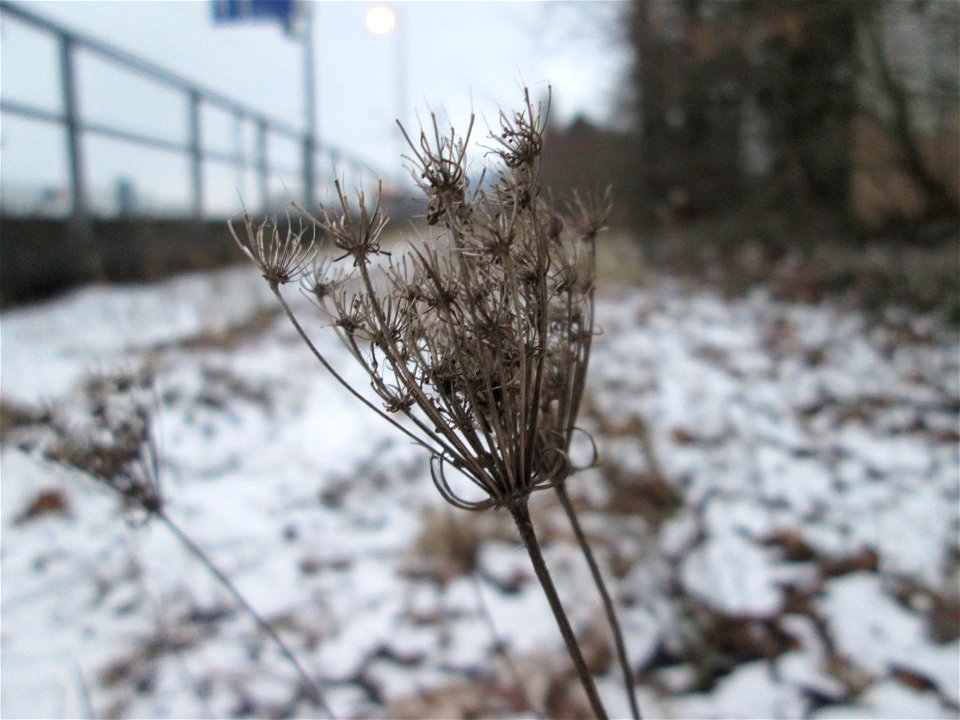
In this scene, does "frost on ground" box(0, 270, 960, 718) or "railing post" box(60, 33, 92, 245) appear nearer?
"frost on ground" box(0, 270, 960, 718)

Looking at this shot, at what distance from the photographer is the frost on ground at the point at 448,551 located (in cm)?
215

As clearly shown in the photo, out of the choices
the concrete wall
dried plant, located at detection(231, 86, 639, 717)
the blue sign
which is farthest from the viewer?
the blue sign

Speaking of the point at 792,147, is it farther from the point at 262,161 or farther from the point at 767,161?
the point at 262,161

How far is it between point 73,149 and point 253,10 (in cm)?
214

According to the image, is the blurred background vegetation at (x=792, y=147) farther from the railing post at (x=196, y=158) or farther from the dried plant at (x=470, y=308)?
the dried plant at (x=470, y=308)

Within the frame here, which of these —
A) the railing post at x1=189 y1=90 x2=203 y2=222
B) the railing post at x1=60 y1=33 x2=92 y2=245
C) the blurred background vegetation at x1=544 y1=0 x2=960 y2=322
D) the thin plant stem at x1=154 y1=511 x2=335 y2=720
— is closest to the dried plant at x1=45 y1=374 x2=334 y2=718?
the thin plant stem at x1=154 y1=511 x2=335 y2=720

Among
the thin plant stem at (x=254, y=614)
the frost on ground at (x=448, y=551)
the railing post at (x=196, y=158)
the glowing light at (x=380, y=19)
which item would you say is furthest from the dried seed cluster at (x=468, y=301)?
the railing post at (x=196, y=158)

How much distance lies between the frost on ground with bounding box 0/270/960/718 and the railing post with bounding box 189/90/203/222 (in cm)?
218

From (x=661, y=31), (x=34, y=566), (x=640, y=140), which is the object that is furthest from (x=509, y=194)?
(x=640, y=140)

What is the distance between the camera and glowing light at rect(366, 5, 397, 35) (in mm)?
4098

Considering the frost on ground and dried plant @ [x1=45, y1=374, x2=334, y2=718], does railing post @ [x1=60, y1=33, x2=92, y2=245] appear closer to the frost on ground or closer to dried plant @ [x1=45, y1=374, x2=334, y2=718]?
the frost on ground

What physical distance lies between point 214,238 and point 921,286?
709cm

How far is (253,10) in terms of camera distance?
592 centimetres

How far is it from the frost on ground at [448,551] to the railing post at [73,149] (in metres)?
0.55
